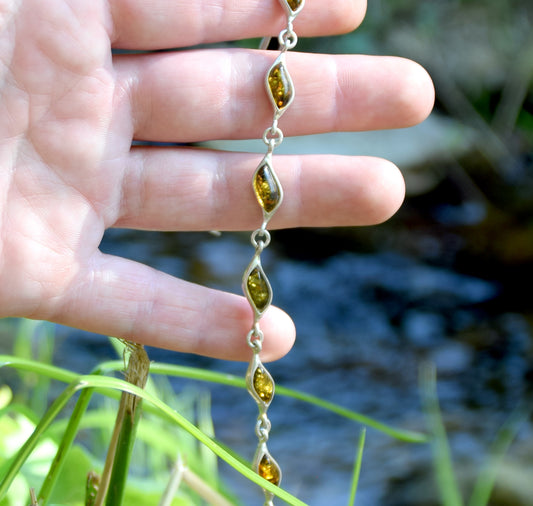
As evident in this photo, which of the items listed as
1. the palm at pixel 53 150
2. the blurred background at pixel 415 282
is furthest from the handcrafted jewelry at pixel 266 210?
the blurred background at pixel 415 282

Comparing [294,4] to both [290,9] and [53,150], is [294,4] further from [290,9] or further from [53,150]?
[53,150]

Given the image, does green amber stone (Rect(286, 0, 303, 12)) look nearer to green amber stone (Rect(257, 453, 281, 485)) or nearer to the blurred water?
green amber stone (Rect(257, 453, 281, 485))

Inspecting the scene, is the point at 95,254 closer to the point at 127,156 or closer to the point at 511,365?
the point at 127,156

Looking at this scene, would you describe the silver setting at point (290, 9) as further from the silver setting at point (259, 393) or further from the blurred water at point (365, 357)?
the blurred water at point (365, 357)

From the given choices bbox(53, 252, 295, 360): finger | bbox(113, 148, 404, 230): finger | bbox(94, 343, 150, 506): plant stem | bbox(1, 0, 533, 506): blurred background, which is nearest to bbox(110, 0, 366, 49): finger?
bbox(113, 148, 404, 230): finger

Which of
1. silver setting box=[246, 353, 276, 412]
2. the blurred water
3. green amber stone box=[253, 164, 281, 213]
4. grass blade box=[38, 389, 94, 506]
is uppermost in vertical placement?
the blurred water

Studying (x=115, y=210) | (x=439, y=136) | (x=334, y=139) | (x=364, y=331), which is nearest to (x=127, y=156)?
(x=115, y=210)

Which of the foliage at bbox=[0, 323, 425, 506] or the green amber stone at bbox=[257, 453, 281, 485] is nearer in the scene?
the foliage at bbox=[0, 323, 425, 506]

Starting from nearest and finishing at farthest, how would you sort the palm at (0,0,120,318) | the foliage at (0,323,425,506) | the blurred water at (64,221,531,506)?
the foliage at (0,323,425,506)
the palm at (0,0,120,318)
the blurred water at (64,221,531,506)
